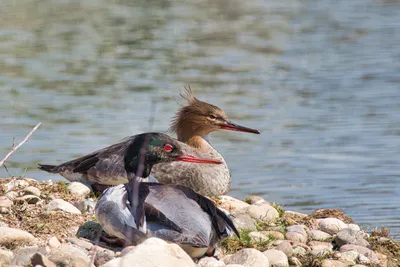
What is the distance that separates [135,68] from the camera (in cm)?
1631

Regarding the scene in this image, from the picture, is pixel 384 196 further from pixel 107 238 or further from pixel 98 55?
pixel 98 55

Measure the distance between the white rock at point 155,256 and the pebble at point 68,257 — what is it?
1.26 feet

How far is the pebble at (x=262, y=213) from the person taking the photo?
24.5ft

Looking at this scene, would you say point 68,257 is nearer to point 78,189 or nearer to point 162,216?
point 162,216

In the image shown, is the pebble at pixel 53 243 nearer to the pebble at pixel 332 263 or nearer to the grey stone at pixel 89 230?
the grey stone at pixel 89 230

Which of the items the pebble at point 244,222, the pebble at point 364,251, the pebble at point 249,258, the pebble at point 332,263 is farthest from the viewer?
the pebble at point 244,222

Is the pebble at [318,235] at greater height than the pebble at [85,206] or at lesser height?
lesser

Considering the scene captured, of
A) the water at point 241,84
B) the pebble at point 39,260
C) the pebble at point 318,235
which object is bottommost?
the water at point 241,84

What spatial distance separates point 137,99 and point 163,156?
23.8ft

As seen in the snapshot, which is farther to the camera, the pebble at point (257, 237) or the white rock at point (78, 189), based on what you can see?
the white rock at point (78, 189)

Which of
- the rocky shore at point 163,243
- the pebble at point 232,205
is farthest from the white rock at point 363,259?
the pebble at point 232,205

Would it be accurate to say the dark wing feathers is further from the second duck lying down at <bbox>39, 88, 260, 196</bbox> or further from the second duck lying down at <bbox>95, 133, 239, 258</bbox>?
the second duck lying down at <bbox>39, 88, 260, 196</bbox>

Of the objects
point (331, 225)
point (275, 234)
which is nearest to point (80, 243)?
point (275, 234)

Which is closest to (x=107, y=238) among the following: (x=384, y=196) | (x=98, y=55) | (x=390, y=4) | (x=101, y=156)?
(x=101, y=156)
